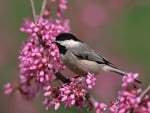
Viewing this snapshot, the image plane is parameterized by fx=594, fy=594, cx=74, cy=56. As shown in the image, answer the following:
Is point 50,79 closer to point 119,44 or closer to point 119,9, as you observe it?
point 119,44

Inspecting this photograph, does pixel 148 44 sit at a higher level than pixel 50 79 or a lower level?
lower

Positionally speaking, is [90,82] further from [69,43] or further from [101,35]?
[101,35]

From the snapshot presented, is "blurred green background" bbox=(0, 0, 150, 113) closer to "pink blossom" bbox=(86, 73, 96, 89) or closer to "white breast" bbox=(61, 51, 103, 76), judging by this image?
"white breast" bbox=(61, 51, 103, 76)

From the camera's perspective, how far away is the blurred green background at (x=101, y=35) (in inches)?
371

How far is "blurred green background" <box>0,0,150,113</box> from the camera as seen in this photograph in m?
9.43

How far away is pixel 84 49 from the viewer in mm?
6016

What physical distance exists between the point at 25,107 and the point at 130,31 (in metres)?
3.10

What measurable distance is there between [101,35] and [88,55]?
457 centimetres

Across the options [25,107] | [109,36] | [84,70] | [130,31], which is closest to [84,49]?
[84,70]

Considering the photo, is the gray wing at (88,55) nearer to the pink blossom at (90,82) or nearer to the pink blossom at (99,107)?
the pink blossom at (90,82)

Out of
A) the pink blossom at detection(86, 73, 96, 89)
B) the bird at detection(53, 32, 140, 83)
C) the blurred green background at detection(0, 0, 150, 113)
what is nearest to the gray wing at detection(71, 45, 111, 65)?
the bird at detection(53, 32, 140, 83)

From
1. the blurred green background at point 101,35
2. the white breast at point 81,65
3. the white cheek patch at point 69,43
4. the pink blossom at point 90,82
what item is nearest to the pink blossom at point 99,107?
the pink blossom at point 90,82

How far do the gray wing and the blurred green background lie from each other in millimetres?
2963

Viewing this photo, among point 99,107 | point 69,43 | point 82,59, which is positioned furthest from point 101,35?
point 99,107
